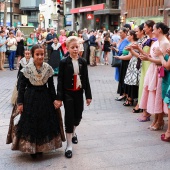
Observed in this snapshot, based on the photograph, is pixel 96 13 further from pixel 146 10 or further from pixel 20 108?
pixel 20 108

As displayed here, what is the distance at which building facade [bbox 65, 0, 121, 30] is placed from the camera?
52.0 meters

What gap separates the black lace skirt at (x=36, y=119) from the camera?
14.9 feet

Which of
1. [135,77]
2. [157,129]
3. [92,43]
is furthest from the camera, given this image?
[92,43]

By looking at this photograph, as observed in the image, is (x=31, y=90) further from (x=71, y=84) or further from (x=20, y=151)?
(x=20, y=151)

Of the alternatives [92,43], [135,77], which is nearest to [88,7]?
A: [92,43]

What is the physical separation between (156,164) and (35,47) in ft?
7.25

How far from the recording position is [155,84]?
235 inches

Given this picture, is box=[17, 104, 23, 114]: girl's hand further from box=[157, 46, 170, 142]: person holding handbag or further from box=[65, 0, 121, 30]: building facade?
box=[65, 0, 121, 30]: building facade

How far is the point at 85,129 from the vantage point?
20.4 ft

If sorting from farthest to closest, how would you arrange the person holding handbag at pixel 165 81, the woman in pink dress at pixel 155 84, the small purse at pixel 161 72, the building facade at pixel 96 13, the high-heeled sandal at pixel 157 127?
the building facade at pixel 96 13, the high-heeled sandal at pixel 157 127, the woman in pink dress at pixel 155 84, the small purse at pixel 161 72, the person holding handbag at pixel 165 81

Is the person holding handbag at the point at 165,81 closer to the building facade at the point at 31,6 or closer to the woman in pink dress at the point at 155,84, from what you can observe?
the woman in pink dress at the point at 155,84

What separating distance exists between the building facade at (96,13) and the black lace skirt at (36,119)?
47441 mm

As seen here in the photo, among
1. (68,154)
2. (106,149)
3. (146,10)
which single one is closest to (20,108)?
(68,154)

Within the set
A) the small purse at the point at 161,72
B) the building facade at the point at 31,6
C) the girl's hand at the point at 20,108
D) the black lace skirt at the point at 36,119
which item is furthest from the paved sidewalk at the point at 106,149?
the building facade at the point at 31,6
